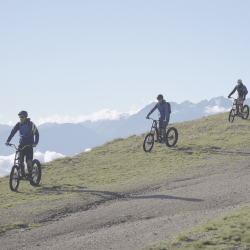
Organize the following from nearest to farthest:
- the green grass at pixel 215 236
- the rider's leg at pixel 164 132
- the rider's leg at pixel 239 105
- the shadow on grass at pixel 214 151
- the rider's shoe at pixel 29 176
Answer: the green grass at pixel 215 236 → the rider's shoe at pixel 29 176 → the shadow on grass at pixel 214 151 → the rider's leg at pixel 164 132 → the rider's leg at pixel 239 105

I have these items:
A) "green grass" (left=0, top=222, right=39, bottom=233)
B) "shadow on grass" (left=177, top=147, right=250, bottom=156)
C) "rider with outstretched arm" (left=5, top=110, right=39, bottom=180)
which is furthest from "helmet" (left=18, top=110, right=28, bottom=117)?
"shadow on grass" (left=177, top=147, right=250, bottom=156)

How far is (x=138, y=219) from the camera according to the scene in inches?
338

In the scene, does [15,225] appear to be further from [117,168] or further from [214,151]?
[214,151]

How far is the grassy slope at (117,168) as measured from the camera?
36.7ft

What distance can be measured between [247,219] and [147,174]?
8343mm

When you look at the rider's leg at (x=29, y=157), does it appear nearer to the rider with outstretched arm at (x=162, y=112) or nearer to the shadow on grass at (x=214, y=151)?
the rider with outstretched arm at (x=162, y=112)

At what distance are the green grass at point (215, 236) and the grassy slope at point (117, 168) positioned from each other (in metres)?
5.27

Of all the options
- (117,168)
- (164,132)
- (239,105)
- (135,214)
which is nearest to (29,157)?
(117,168)

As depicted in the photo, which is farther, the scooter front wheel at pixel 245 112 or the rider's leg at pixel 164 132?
the scooter front wheel at pixel 245 112

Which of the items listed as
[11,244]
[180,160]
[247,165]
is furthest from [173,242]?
[180,160]

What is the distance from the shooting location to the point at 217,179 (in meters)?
12.2

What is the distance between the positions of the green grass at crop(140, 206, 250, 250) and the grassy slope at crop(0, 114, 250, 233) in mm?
5272

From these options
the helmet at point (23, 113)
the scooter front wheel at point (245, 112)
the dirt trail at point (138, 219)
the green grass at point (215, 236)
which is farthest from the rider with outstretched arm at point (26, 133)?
the scooter front wheel at point (245, 112)

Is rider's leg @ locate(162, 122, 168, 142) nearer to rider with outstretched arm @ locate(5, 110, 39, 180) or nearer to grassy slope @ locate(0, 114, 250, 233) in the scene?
grassy slope @ locate(0, 114, 250, 233)
